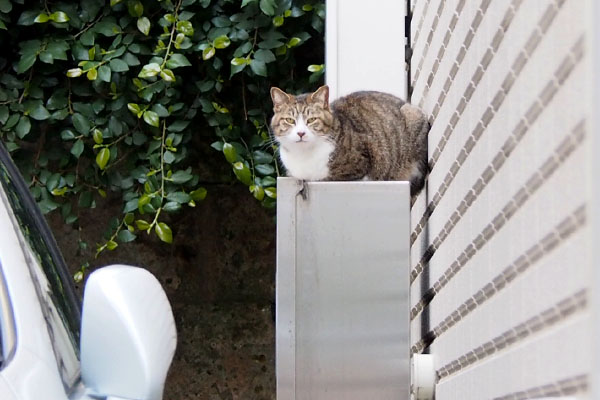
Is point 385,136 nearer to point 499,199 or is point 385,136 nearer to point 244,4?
point 244,4

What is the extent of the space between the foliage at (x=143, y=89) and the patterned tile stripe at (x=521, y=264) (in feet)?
6.03

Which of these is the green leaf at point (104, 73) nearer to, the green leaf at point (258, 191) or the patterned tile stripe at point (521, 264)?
the green leaf at point (258, 191)

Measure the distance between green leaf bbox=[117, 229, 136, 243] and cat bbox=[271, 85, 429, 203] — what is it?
1.00 metres

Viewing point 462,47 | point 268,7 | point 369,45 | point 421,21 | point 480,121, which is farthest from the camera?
point 268,7

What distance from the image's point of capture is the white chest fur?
2.69 metres

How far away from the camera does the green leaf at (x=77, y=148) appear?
3645 millimetres

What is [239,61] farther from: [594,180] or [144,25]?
[594,180]

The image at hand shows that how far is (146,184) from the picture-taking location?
12.0ft

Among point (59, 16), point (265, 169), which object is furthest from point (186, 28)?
point (265, 169)

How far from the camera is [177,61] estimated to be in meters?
3.57

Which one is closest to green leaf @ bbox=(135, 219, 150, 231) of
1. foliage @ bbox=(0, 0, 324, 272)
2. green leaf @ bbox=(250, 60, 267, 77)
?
foliage @ bbox=(0, 0, 324, 272)

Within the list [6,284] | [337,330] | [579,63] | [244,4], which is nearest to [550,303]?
[579,63]

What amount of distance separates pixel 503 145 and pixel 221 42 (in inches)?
93.8

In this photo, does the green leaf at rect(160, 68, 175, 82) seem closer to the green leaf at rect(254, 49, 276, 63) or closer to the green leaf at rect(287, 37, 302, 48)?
the green leaf at rect(254, 49, 276, 63)
